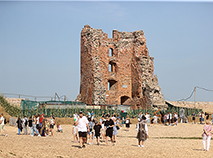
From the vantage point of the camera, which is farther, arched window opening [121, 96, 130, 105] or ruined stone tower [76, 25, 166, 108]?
arched window opening [121, 96, 130, 105]

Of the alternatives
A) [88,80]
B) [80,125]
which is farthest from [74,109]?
[80,125]

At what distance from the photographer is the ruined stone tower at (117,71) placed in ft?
108

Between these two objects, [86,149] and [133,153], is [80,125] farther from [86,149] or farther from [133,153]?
[133,153]

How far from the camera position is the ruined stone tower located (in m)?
32.9

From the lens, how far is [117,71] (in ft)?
117

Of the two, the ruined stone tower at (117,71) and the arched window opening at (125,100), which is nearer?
the ruined stone tower at (117,71)

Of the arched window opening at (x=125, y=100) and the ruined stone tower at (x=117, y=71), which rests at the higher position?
the ruined stone tower at (x=117, y=71)

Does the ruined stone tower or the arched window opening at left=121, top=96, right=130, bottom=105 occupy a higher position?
the ruined stone tower

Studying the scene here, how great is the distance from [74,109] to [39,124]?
34.0ft

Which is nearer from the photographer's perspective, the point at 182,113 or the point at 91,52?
the point at 182,113

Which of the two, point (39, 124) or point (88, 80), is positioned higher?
point (88, 80)

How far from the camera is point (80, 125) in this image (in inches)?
466

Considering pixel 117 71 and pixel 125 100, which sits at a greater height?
pixel 117 71

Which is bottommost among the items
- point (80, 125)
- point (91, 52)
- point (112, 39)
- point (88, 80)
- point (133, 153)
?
point (133, 153)
